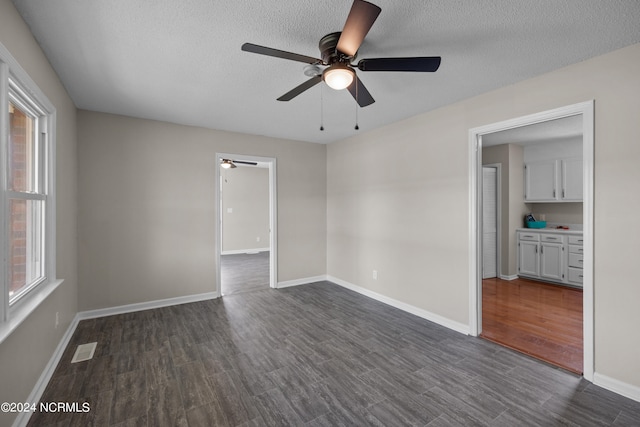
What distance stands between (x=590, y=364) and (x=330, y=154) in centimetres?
428

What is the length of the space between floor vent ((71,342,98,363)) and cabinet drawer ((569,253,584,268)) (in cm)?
653

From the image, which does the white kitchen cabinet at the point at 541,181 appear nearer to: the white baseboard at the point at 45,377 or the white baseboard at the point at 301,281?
the white baseboard at the point at 301,281

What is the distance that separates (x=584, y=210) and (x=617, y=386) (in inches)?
51.6

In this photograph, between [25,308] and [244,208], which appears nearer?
[25,308]

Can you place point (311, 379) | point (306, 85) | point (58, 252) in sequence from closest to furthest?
point (306, 85)
point (311, 379)
point (58, 252)

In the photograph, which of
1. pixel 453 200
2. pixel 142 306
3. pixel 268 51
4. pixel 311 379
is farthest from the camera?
pixel 142 306

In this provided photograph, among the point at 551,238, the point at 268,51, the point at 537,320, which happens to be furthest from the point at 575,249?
the point at 268,51

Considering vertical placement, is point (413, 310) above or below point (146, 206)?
below

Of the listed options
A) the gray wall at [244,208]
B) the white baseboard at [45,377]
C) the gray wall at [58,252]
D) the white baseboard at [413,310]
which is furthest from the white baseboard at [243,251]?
the white baseboard at [45,377]

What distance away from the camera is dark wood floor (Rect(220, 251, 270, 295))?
4.98m

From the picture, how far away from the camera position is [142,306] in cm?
391

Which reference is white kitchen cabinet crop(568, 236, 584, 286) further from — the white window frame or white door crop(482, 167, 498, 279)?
the white window frame

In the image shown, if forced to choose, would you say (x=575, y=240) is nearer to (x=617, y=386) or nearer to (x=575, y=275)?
(x=575, y=275)

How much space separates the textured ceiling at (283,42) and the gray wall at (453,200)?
226 mm
